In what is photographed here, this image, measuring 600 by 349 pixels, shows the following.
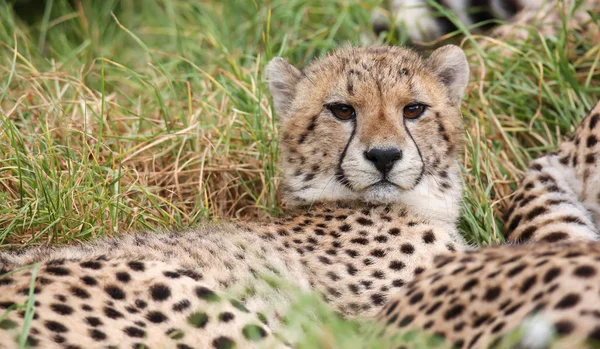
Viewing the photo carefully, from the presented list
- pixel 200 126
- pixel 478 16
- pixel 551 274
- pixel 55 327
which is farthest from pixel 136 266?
pixel 478 16

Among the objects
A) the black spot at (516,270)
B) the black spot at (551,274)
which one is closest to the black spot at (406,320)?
the black spot at (516,270)

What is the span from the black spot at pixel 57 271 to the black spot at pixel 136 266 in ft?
0.68

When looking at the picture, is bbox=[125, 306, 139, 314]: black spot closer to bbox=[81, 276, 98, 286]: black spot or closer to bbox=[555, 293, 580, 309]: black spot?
bbox=[81, 276, 98, 286]: black spot

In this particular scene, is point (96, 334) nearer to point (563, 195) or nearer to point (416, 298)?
point (416, 298)

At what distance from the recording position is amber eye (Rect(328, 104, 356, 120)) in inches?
163

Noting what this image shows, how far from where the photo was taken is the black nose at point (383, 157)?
389 cm

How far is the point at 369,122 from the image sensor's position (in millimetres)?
3998

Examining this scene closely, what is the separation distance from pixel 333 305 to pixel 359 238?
1.26ft

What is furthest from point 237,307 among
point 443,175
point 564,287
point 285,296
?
point 443,175

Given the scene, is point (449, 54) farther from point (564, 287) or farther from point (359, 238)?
point (564, 287)

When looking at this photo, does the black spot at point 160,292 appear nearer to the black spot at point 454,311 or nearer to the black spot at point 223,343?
the black spot at point 223,343

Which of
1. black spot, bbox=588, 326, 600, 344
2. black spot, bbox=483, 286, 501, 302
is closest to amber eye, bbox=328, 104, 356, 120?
black spot, bbox=483, 286, 501, 302

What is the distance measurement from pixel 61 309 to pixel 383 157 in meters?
1.48

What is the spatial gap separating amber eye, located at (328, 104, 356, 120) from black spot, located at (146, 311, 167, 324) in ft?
4.61
